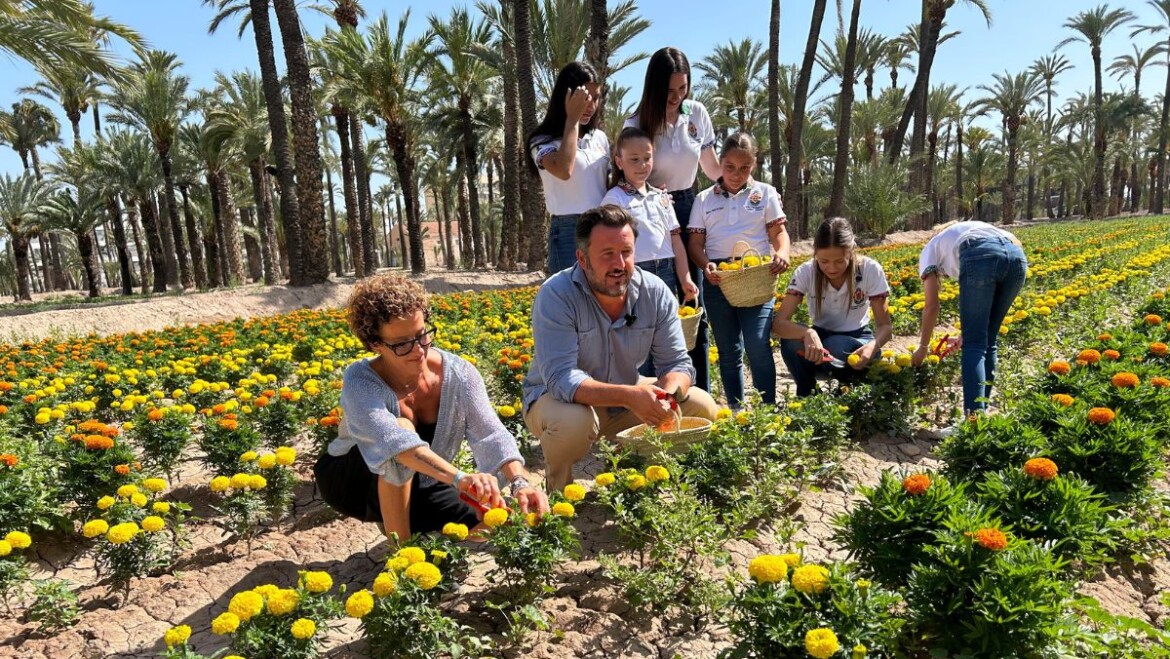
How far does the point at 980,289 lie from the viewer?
3771 millimetres

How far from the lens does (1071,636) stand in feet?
5.49

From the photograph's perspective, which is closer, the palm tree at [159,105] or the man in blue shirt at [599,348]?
the man in blue shirt at [599,348]

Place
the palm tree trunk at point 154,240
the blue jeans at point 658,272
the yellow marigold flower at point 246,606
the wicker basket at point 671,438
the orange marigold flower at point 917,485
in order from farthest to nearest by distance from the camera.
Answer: the palm tree trunk at point 154,240 → the blue jeans at point 658,272 → the wicker basket at point 671,438 → the orange marigold flower at point 917,485 → the yellow marigold flower at point 246,606

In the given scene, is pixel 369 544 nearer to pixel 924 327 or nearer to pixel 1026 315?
pixel 924 327

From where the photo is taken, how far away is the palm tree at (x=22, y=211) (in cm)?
2298

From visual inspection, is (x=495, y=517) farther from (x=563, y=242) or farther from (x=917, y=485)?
(x=563, y=242)

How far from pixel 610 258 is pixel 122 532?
2051mm

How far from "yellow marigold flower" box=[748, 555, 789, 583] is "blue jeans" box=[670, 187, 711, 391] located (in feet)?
7.02

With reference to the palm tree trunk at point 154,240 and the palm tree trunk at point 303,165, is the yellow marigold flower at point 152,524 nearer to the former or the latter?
the palm tree trunk at point 303,165

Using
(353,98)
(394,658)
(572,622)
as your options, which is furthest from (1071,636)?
(353,98)

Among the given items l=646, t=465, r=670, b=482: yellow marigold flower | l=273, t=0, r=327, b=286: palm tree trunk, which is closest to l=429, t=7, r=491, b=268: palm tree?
l=273, t=0, r=327, b=286: palm tree trunk

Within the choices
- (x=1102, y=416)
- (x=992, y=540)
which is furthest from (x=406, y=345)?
(x=1102, y=416)

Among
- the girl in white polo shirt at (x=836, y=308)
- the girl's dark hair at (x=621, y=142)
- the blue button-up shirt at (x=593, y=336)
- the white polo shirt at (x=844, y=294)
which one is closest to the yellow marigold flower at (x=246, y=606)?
the blue button-up shirt at (x=593, y=336)

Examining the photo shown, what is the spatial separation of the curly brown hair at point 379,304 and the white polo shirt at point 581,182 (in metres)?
1.26
